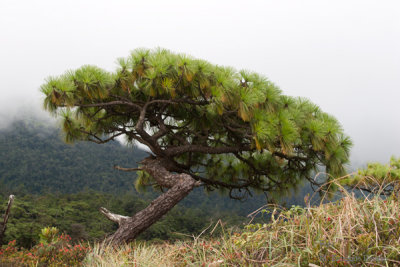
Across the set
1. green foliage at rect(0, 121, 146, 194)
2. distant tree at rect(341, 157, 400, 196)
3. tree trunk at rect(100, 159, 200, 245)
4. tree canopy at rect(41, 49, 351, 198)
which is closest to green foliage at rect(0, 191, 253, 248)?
tree canopy at rect(41, 49, 351, 198)

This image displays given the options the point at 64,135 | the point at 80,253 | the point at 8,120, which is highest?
the point at 64,135

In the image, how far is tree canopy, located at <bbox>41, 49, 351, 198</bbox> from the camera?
5.03m

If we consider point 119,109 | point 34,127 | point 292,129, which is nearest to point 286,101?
point 292,129

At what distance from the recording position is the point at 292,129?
5.11m

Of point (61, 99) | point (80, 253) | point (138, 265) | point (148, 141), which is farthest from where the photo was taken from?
point (148, 141)

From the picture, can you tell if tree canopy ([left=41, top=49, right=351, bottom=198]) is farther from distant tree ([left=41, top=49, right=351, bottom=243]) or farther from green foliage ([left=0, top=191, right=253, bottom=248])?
green foliage ([left=0, top=191, right=253, bottom=248])

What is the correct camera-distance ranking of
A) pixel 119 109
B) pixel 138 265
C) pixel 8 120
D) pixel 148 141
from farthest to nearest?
pixel 8 120, pixel 119 109, pixel 148 141, pixel 138 265

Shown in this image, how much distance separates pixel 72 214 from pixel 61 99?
17.9m

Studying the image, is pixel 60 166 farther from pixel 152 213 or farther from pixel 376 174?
pixel 376 174

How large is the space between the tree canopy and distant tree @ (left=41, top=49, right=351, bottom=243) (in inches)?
0.6

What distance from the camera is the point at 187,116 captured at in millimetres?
6480

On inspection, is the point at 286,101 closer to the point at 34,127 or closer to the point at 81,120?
the point at 81,120

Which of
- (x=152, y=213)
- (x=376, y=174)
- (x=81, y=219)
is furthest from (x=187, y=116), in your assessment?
(x=81, y=219)

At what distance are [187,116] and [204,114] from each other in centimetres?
46
